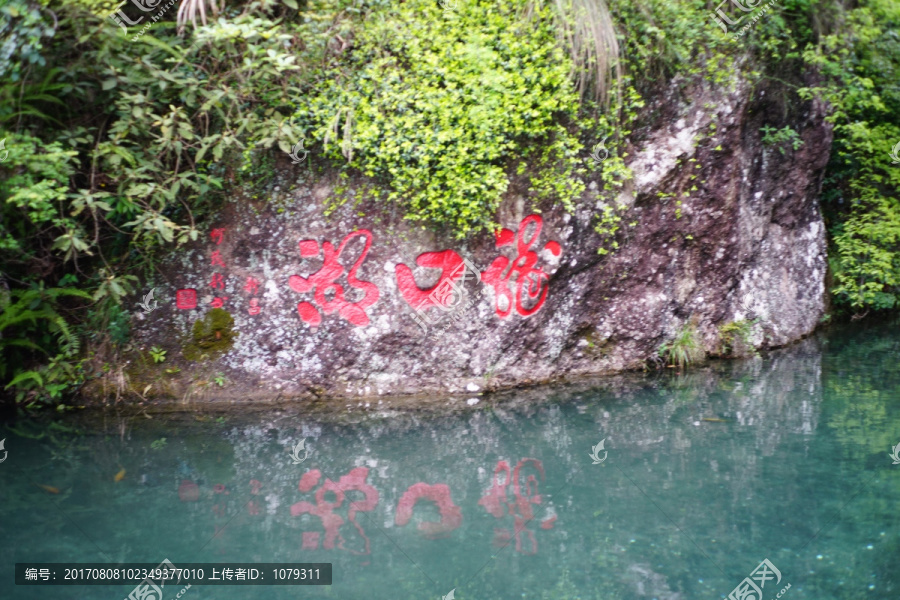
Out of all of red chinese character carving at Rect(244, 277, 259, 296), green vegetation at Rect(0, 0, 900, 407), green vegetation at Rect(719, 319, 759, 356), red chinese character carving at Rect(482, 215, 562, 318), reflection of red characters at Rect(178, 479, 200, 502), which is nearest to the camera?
reflection of red characters at Rect(178, 479, 200, 502)

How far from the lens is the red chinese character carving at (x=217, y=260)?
542cm

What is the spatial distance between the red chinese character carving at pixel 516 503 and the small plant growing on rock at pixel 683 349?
228 cm

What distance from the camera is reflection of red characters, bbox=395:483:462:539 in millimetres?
3762

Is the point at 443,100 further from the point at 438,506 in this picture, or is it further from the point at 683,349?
the point at 683,349

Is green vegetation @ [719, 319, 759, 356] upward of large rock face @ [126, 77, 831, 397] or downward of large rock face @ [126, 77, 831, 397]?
downward

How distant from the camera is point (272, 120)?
5.03 m

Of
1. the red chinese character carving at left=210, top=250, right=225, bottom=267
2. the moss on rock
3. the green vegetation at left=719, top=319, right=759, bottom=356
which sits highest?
the red chinese character carving at left=210, top=250, right=225, bottom=267

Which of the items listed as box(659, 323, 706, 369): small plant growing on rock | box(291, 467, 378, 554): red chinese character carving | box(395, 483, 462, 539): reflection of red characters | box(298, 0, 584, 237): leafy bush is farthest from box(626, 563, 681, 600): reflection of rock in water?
box(659, 323, 706, 369): small plant growing on rock

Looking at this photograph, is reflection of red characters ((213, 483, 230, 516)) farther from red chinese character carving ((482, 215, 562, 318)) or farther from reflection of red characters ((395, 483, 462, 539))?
red chinese character carving ((482, 215, 562, 318))

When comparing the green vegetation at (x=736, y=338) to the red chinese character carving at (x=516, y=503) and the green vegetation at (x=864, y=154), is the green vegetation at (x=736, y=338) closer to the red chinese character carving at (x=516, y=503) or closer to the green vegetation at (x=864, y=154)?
the green vegetation at (x=864, y=154)

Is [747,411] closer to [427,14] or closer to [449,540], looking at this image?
[449,540]

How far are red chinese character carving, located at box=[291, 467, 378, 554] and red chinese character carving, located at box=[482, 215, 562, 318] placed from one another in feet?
6.47

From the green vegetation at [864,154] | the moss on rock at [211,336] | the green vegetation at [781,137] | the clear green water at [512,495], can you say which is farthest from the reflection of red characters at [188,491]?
the green vegetation at [864,154]

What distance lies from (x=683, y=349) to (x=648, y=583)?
132 inches
